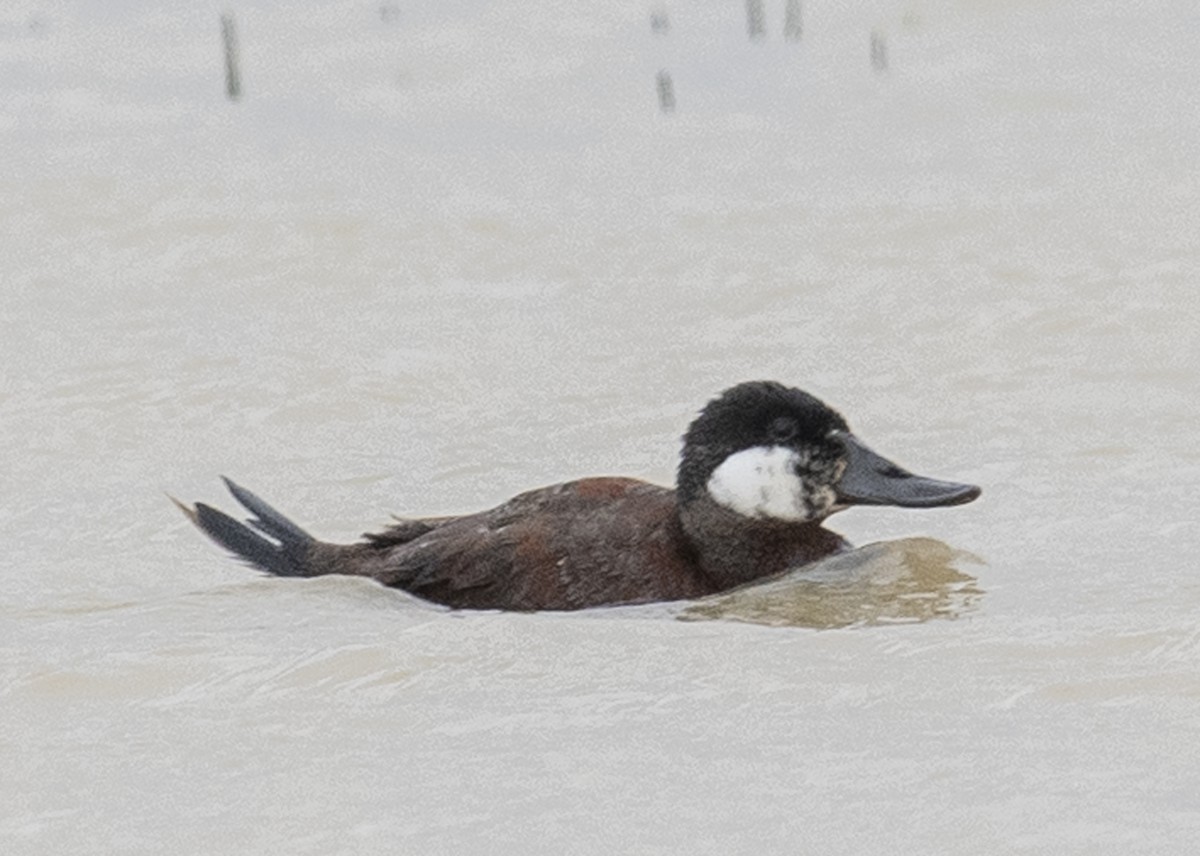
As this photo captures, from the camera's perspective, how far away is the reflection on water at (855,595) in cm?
576

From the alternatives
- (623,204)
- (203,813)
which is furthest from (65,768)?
(623,204)

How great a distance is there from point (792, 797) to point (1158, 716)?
77 cm

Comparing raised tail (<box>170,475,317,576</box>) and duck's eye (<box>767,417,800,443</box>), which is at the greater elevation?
duck's eye (<box>767,417,800,443</box>)

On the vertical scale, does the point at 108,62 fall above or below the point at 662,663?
above

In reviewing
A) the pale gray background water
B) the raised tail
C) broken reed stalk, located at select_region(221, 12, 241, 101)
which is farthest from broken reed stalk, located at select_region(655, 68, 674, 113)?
the raised tail

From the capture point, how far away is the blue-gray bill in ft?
19.9

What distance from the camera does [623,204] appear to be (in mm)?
10836

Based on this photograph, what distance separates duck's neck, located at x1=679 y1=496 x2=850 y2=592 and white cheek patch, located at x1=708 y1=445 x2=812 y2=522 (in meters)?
0.02

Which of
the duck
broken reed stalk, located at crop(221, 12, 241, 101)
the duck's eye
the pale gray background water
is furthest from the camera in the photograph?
broken reed stalk, located at crop(221, 12, 241, 101)

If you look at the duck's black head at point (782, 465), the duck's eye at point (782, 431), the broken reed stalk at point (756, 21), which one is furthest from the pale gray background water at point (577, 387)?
the duck's eye at point (782, 431)

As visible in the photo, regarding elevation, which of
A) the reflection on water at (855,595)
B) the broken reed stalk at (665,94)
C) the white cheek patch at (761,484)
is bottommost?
the reflection on water at (855,595)

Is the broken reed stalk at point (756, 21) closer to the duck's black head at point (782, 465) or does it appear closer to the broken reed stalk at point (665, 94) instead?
the broken reed stalk at point (665, 94)

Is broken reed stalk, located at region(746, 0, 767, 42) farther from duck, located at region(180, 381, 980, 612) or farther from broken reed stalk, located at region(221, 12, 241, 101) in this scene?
duck, located at region(180, 381, 980, 612)

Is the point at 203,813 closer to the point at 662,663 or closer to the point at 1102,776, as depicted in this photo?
the point at 662,663
